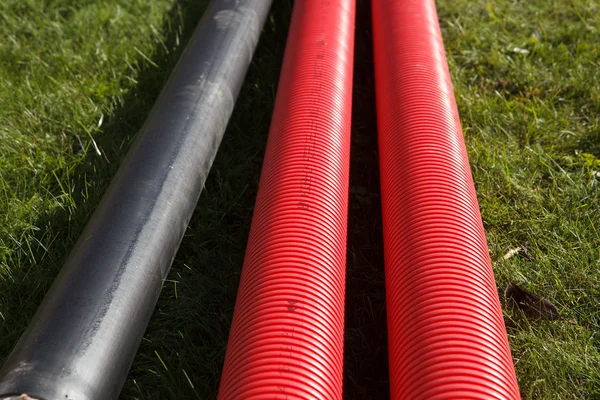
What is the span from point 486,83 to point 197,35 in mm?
1938

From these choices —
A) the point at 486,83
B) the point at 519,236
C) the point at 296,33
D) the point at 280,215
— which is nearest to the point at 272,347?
the point at 280,215

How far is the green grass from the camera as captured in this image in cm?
252

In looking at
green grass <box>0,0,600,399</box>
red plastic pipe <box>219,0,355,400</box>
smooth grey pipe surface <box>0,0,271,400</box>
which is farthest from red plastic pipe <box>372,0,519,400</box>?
smooth grey pipe surface <box>0,0,271,400</box>

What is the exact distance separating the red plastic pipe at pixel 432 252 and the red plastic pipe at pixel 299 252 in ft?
0.69

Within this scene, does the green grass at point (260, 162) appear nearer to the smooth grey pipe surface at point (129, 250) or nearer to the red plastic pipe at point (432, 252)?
the smooth grey pipe surface at point (129, 250)

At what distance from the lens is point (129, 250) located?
223 cm

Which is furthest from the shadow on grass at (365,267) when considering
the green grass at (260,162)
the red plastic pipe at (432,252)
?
the red plastic pipe at (432,252)

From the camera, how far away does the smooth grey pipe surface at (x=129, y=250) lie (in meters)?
1.85

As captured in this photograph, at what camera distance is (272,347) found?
1.88 meters

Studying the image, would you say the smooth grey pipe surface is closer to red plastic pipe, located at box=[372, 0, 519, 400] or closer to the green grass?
the green grass

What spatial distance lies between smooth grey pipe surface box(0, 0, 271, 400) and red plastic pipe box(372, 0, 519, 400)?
901mm

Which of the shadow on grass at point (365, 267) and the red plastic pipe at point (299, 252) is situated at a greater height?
the red plastic pipe at point (299, 252)

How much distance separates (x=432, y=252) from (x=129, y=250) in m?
1.15

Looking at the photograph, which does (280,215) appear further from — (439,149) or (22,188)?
(22,188)
